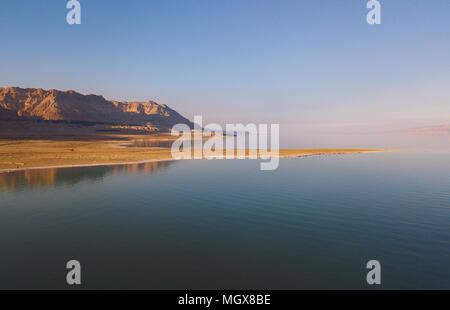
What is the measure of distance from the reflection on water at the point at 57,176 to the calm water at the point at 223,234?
569 mm

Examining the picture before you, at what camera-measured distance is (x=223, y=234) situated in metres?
16.0

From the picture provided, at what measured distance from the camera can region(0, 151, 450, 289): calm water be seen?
11.3 m

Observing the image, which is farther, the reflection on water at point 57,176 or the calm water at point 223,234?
the reflection on water at point 57,176

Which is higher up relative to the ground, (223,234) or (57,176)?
(57,176)

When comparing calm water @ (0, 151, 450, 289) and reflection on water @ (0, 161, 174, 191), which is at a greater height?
reflection on water @ (0, 161, 174, 191)

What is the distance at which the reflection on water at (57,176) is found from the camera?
28878 millimetres

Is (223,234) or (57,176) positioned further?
(57,176)

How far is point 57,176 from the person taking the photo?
3388 centimetres

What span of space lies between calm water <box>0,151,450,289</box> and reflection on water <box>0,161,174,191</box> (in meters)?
0.57

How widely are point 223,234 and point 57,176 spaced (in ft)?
101

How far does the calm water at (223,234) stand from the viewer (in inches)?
446

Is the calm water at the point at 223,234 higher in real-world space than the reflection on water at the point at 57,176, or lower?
lower

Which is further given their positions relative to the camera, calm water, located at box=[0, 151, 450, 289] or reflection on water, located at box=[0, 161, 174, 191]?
reflection on water, located at box=[0, 161, 174, 191]

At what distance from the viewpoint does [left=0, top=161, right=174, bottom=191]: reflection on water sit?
28.9 m
